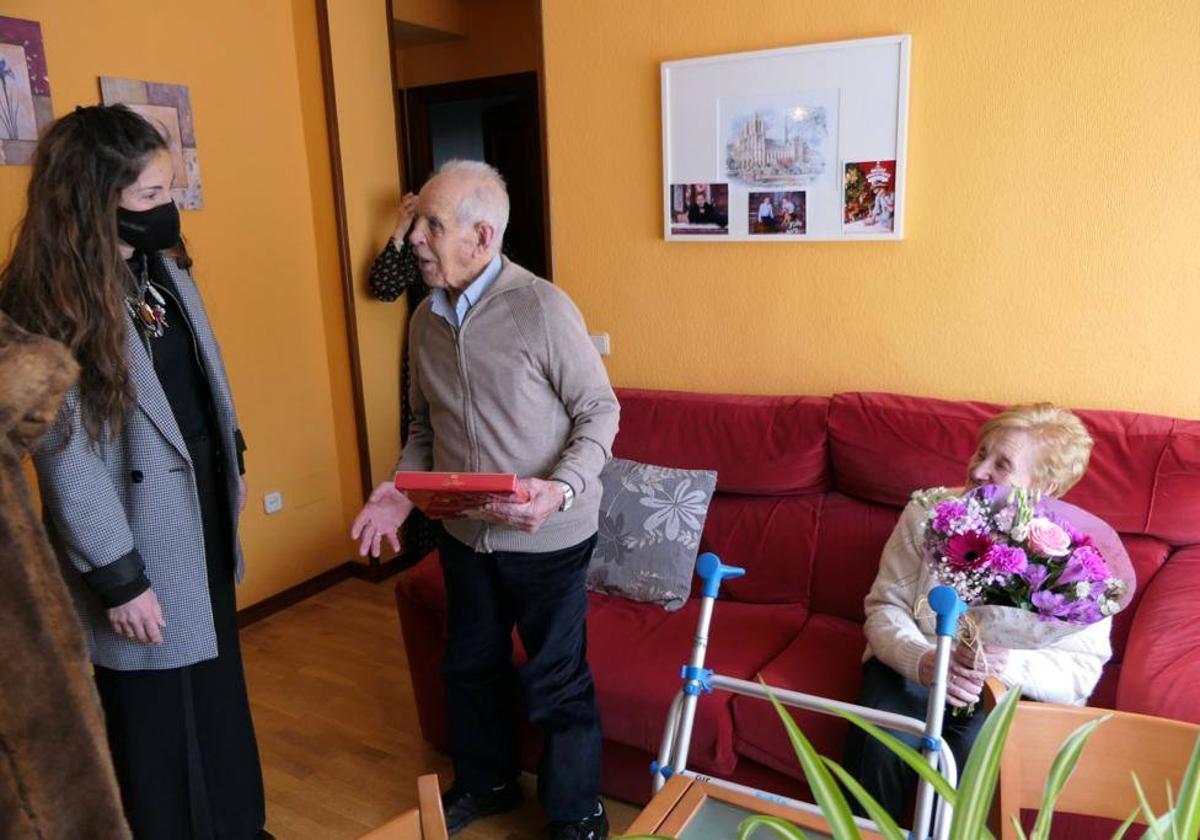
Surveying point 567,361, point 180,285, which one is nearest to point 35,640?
point 180,285

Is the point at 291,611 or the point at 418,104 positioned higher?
Answer: the point at 418,104

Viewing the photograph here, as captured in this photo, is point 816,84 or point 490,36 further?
point 490,36

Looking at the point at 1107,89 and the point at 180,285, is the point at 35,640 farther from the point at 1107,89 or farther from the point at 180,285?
the point at 1107,89

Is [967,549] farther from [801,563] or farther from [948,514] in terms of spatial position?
[801,563]

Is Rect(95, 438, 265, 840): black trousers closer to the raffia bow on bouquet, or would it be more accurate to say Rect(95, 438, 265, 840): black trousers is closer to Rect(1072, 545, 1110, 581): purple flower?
the raffia bow on bouquet

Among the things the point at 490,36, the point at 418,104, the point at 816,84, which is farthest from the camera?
the point at 490,36

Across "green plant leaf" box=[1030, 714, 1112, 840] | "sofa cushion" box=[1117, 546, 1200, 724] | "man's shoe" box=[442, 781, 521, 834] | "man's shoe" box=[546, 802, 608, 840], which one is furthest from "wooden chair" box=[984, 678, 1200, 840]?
"man's shoe" box=[442, 781, 521, 834]

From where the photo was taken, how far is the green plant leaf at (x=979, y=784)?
729mm

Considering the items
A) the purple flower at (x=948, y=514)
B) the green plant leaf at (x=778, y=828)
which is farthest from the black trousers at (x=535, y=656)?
the green plant leaf at (x=778, y=828)

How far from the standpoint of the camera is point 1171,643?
72.1 inches

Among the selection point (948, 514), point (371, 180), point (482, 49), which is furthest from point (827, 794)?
point (482, 49)

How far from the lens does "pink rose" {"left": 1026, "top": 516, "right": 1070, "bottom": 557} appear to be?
1317 millimetres

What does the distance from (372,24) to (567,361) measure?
7.86ft

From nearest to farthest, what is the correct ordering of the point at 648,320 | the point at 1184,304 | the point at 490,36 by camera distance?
the point at 1184,304, the point at 648,320, the point at 490,36
